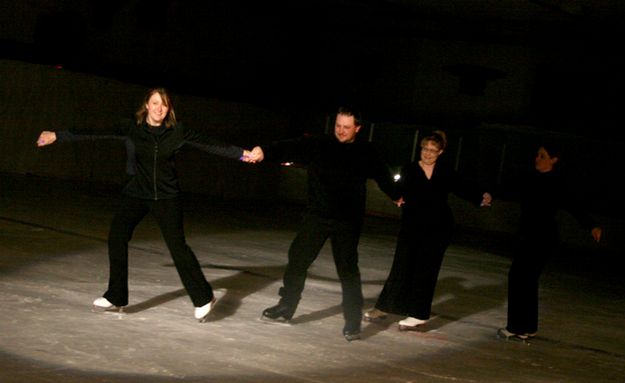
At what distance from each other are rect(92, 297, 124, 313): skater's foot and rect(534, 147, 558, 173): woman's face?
3611 millimetres

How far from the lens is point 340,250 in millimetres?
7637

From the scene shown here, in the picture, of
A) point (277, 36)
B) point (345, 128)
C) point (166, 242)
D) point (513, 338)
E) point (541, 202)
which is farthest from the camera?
point (277, 36)

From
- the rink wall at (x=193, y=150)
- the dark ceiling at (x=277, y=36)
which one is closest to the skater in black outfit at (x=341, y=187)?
the rink wall at (x=193, y=150)

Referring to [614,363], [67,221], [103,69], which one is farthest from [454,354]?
[103,69]

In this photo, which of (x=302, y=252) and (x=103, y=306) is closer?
(x=103, y=306)

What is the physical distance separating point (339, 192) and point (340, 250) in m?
0.44

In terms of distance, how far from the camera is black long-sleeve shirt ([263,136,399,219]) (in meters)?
7.56

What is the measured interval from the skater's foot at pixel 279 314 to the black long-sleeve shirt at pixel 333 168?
853 millimetres

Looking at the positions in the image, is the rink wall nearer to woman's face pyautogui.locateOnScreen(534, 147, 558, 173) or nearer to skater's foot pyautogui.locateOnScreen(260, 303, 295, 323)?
woman's face pyautogui.locateOnScreen(534, 147, 558, 173)

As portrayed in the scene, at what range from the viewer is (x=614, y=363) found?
813 cm

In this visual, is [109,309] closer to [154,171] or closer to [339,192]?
[154,171]

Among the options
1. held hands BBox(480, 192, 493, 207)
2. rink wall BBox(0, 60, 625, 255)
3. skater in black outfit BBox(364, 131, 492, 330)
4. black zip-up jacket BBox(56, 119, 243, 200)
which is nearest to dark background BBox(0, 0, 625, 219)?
rink wall BBox(0, 60, 625, 255)

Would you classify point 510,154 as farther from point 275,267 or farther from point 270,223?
point 275,267

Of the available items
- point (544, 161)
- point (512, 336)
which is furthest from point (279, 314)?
point (544, 161)
